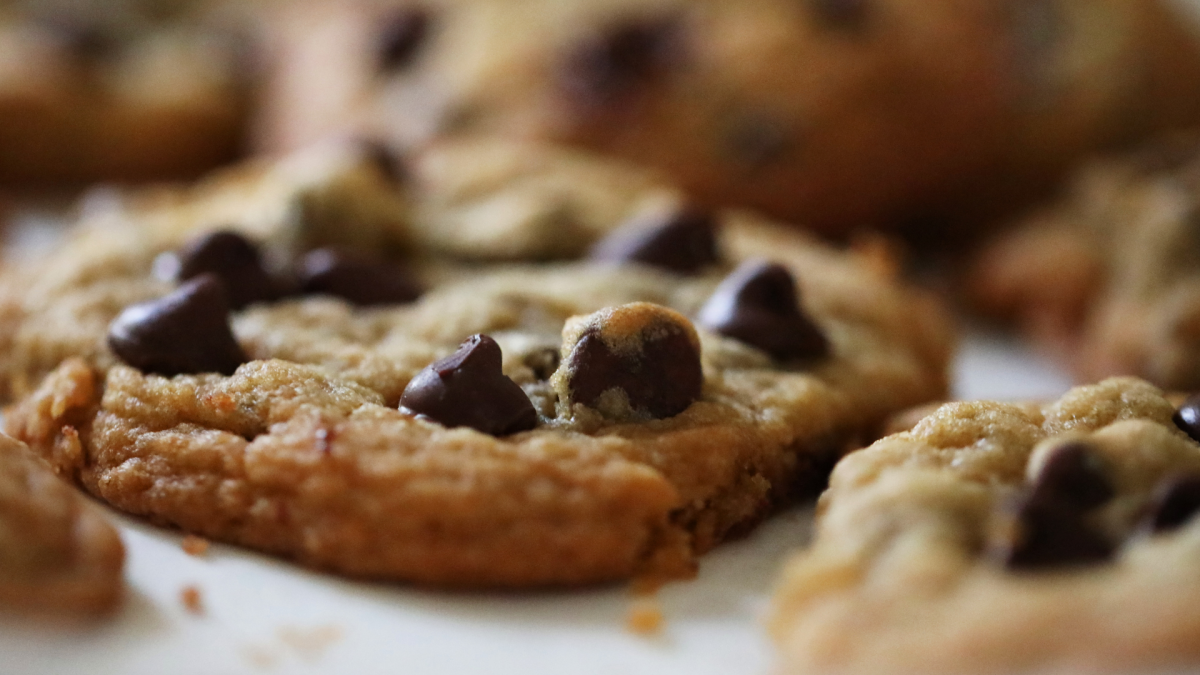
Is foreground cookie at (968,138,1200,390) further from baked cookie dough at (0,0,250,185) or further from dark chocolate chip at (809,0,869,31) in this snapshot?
baked cookie dough at (0,0,250,185)

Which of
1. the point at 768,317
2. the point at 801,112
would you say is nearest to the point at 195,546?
the point at 768,317

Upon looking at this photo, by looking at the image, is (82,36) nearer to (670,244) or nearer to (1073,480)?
(670,244)

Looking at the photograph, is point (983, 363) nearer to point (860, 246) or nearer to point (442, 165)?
point (860, 246)

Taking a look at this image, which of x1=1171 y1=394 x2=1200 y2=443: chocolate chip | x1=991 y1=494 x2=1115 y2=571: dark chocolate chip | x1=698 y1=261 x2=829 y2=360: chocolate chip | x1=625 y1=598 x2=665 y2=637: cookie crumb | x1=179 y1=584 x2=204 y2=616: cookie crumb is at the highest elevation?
x1=698 y1=261 x2=829 y2=360: chocolate chip

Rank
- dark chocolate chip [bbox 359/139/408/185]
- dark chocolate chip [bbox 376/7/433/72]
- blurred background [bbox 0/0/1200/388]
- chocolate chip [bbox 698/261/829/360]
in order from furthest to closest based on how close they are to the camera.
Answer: dark chocolate chip [bbox 376/7/433/72], blurred background [bbox 0/0/1200/388], dark chocolate chip [bbox 359/139/408/185], chocolate chip [bbox 698/261/829/360]

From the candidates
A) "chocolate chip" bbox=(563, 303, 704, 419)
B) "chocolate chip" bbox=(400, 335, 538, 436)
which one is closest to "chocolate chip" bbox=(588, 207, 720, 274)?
"chocolate chip" bbox=(563, 303, 704, 419)

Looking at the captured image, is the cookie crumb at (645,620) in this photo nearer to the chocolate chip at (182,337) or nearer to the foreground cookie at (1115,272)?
the chocolate chip at (182,337)

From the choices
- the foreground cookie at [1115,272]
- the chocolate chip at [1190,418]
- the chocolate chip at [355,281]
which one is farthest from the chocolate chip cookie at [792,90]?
the chocolate chip at [1190,418]
